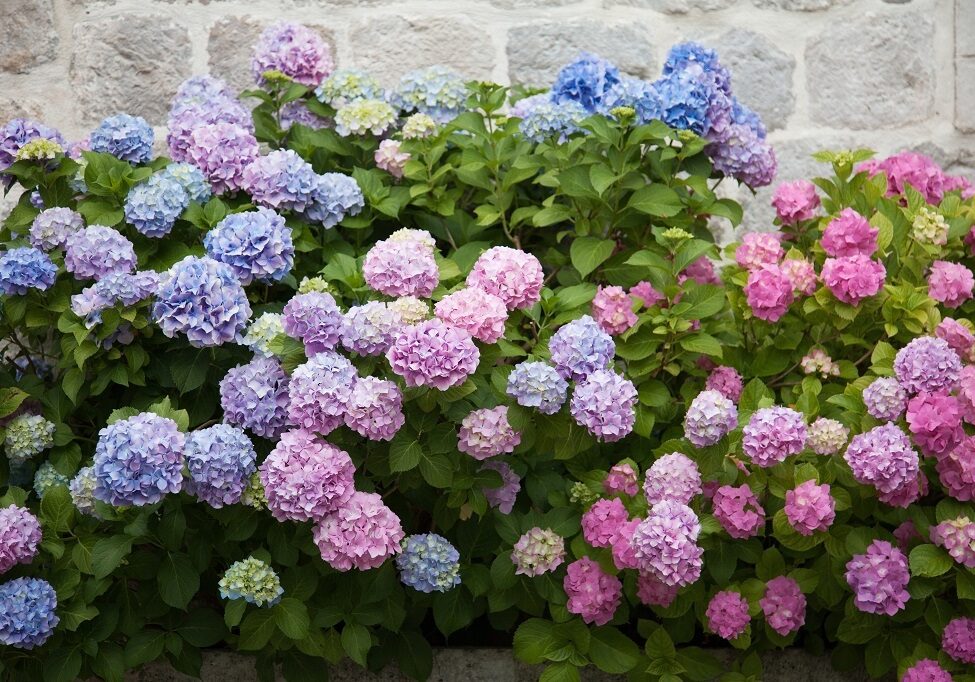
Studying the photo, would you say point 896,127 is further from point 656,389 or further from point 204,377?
point 204,377

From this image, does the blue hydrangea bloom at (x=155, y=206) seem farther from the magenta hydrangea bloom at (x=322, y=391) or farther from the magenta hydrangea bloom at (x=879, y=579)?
the magenta hydrangea bloom at (x=879, y=579)

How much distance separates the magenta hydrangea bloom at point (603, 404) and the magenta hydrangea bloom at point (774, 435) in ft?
0.75

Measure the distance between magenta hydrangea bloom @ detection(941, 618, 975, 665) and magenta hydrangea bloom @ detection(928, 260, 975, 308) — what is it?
2.24 feet

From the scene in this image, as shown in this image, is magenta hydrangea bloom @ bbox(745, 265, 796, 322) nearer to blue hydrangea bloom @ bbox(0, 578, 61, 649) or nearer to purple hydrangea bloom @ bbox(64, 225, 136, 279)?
purple hydrangea bloom @ bbox(64, 225, 136, 279)

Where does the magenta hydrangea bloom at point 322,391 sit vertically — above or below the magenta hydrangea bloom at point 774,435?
above

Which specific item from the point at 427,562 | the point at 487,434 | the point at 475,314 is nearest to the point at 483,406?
the point at 487,434

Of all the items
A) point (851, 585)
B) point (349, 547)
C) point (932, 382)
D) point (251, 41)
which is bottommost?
point (851, 585)

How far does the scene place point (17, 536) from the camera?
2.16 metres

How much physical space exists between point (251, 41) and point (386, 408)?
5.11 ft

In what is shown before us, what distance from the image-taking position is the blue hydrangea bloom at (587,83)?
2.76m

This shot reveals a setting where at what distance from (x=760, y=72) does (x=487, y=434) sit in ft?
5.55

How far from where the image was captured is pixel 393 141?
2.72 metres

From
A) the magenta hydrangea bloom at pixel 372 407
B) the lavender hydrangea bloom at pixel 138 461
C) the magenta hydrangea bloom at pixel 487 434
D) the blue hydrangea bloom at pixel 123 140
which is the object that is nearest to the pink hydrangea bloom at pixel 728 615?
the magenta hydrangea bloom at pixel 487 434

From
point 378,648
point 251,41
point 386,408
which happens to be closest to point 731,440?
point 386,408
